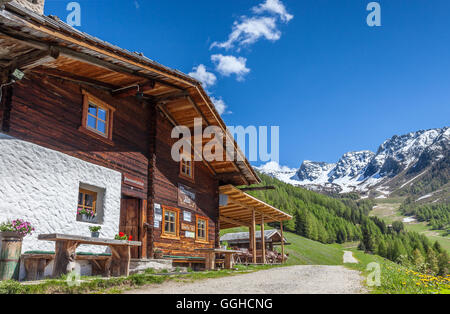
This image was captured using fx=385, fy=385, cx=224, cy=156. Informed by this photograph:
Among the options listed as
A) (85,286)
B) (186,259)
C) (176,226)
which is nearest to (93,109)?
(176,226)

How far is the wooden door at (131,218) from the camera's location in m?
12.4

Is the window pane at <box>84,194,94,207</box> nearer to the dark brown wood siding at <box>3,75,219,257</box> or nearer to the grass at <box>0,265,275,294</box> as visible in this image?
the dark brown wood siding at <box>3,75,219,257</box>

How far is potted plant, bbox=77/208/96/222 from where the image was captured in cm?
1000

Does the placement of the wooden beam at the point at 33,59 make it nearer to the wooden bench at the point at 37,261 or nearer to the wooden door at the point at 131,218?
the wooden bench at the point at 37,261

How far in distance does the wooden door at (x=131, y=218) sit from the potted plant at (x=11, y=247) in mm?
4719

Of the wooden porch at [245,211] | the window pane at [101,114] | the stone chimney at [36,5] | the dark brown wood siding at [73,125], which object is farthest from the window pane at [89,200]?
the wooden porch at [245,211]

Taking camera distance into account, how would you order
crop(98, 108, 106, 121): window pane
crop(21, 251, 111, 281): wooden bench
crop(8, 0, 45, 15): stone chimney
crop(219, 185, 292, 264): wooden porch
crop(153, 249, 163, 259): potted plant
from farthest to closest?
crop(219, 185, 292, 264): wooden porch
crop(153, 249, 163, 259): potted plant
crop(98, 108, 106, 121): window pane
crop(8, 0, 45, 15): stone chimney
crop(21, 251, 111, 281): wooden bench

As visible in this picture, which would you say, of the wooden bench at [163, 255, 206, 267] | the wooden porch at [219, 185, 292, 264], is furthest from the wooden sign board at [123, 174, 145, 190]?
the wooden porch at [219, 185, 292, 264]

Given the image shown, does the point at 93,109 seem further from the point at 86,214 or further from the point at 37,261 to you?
the point at 37,261

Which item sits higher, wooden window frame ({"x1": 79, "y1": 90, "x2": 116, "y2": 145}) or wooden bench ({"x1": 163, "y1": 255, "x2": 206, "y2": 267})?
wooden window frame ({"x1": 79, "y1": 90, "x2": 116, "y2": 145})

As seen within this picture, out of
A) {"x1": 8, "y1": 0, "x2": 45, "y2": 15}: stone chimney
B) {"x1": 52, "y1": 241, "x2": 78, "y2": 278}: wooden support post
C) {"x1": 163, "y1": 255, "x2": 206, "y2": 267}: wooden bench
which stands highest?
{"x1": 8, "y1": 0, "x2": 45, "y2": 15}: stone chimney

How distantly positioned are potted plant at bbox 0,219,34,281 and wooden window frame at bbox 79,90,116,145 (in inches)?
134
